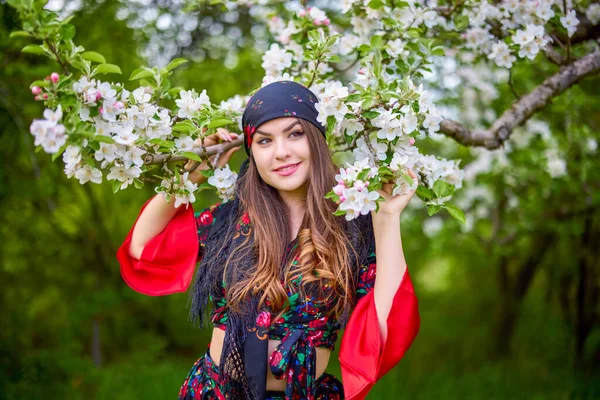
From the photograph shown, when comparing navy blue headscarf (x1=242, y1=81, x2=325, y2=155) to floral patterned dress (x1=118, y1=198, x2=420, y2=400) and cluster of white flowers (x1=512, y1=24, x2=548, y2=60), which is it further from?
cluster of white flowers (x1=512, y1=24, x2=548, y2=60)

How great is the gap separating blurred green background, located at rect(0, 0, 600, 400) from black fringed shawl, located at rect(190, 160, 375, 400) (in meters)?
1.47

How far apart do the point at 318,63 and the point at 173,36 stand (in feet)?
7.27

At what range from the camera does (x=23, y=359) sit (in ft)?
12.7

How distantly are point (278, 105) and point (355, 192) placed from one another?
1.63 feet

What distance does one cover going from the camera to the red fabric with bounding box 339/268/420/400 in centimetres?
169

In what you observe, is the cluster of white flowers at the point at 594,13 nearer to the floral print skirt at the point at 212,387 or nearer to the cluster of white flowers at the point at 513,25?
the cluster of white flowers at the point at 513,25

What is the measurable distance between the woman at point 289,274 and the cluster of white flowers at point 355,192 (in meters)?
0.22

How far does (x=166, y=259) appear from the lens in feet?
6.77

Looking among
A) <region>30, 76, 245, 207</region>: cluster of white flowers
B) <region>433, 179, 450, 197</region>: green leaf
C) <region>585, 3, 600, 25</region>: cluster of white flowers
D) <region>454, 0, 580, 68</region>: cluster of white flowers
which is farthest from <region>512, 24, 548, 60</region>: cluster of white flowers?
<region>30, 76, 245, 207</region>: cluster of white flowers

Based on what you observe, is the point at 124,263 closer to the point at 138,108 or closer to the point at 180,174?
the point at 180,174

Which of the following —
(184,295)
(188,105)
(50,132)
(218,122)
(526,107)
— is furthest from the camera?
(184,295)

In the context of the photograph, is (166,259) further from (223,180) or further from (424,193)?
(424,193)

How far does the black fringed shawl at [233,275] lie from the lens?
6.01 feet

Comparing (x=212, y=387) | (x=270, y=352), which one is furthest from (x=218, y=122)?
(x=212, y=387)
